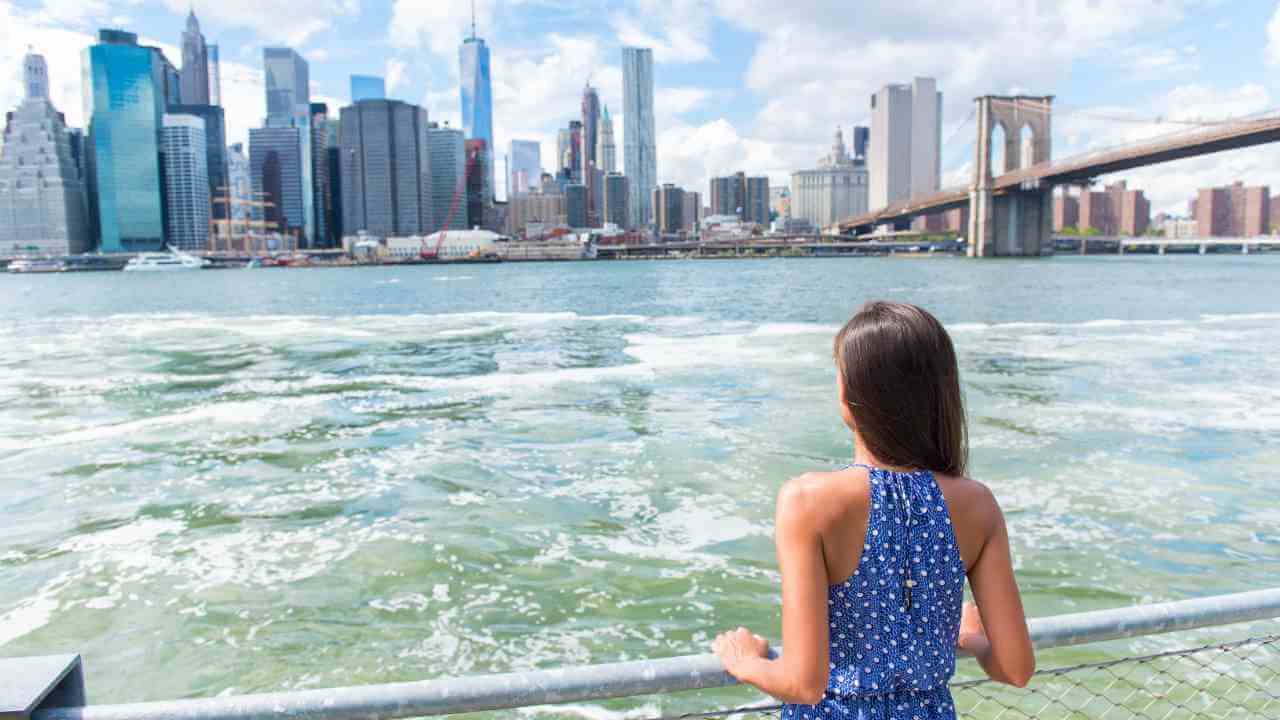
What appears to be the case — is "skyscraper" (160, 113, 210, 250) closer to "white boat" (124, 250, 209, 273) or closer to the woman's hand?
"white boat" (124, 250, 209, 273)

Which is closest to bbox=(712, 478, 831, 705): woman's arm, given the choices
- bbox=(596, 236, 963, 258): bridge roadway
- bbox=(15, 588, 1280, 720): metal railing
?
bbox=(15, 588, 1280, 720): metal railing

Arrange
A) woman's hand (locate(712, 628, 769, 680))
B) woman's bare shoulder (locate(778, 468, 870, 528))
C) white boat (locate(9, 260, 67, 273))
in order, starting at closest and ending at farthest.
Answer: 1. woman's bare shoulder (locate(778, 468, 870, 528))
2. woman's hand (locate(712, 628, 769, 680))
3. white boat (locate(9, 260, 67, 273))

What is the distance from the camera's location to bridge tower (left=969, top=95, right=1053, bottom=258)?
7869 centimetres

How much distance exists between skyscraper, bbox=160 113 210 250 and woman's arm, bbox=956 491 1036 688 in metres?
170

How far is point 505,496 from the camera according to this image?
306 inches

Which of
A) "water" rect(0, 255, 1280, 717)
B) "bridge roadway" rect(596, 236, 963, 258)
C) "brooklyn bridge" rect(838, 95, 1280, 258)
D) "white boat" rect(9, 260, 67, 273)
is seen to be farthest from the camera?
"white boat" rect(9, 260, 67, 273)

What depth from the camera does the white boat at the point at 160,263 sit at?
112 metres

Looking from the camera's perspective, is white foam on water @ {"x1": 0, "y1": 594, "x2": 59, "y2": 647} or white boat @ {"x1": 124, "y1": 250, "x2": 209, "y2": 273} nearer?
white foam on water @ {"x1": 0, "y1": 594, "x2": 59, "y2": 647}

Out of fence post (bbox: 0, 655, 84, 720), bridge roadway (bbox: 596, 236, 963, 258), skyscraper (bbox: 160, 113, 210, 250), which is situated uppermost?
skyscraper (bbox: 160, 113, 210, 250)

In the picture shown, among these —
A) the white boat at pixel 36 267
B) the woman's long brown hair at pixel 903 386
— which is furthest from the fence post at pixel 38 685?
the white boat at pixel 36 267

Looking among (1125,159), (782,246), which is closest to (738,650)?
(1125,159)

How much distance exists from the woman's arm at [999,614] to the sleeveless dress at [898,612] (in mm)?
44

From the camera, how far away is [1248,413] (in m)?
11.0

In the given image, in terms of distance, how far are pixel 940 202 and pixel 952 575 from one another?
273 feet
